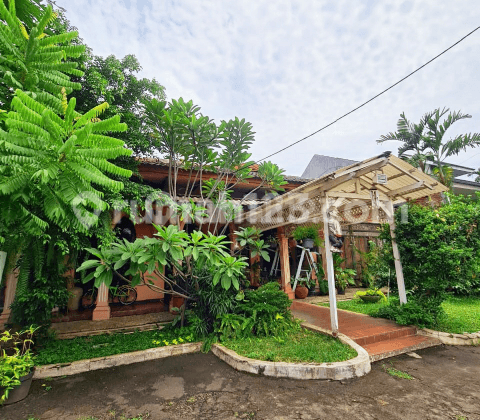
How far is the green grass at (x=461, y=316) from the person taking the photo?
5.58 metres

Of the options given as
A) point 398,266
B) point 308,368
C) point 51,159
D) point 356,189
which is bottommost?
point 308,368

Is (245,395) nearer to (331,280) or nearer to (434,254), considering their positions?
(331,280)

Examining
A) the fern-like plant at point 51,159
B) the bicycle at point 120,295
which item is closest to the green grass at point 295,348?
the fern-like plant at point 51,159

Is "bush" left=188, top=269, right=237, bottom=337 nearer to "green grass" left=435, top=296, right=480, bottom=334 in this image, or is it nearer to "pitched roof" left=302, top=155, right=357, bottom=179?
"green grass" left=435, top=296, right=480, bottom=334

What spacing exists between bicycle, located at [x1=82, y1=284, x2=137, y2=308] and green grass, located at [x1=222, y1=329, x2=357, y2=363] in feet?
15.2

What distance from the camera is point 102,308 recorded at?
723cm

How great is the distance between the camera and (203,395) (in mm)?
3363

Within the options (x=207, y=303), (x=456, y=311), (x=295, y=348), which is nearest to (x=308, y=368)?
(x=295, y=348)

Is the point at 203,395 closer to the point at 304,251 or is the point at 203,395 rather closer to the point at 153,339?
the point at 153,339

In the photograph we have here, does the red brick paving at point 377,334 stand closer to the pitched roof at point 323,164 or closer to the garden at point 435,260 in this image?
the garden at point 435,260

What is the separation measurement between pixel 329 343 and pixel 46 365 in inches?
184

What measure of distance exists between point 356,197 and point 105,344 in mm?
5929

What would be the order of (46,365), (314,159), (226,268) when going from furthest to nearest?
1. (314,159)
2. (226,268)
3. (46,365)

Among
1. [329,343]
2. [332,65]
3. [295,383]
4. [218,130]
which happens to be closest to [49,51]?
[218,130]
